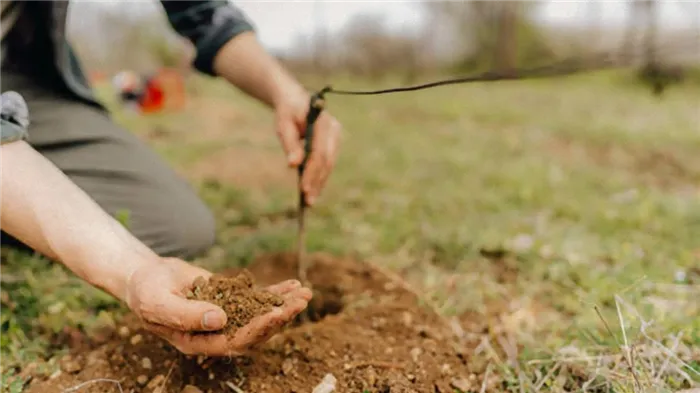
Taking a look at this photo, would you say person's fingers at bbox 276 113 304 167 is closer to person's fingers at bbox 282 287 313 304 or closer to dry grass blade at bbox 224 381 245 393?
person's fingers at bbox 282 287 313 304

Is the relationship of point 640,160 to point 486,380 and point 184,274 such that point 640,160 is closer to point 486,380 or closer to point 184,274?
point 486,380

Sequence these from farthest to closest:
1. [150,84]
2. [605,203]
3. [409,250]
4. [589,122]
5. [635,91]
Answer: [635,91], [150,84], [589,122], [605,203], [409,250]

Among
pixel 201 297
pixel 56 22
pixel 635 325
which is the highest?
pixel 56 22

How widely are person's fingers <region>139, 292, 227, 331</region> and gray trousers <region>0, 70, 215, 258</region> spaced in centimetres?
89

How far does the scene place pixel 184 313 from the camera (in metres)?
1.22

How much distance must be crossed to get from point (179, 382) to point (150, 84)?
4906 millimetres

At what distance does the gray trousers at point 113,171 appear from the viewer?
6.95ft

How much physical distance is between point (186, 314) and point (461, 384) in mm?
689

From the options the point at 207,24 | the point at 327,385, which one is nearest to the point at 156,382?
the point at 327,385

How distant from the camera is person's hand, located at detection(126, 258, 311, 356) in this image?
1223 millimetres

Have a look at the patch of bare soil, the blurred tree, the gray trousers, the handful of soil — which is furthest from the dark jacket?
the blurred tree

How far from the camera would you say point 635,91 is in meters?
7.64

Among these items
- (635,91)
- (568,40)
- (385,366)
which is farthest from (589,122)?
(568,40)

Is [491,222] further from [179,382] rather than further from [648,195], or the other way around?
[179,382]
